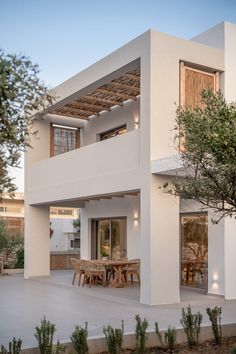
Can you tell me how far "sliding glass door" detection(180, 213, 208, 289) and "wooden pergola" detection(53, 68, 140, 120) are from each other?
4551mm

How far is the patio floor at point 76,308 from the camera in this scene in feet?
29.2

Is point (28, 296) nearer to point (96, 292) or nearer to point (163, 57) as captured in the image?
point (96, 292)

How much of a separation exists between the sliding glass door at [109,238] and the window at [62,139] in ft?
11.0

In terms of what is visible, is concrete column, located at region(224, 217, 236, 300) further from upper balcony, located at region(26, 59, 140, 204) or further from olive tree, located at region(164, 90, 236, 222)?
olive tree, located at region(164, 90, 236, 222)

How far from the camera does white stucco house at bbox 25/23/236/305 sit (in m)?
11.9

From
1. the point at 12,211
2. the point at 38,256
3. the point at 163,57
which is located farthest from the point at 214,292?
the point at 12,211

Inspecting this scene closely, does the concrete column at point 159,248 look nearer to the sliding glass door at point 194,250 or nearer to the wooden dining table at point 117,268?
the sliding glass door at point 194,250

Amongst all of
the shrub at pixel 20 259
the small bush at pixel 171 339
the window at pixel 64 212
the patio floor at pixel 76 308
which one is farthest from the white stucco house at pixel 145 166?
the window at pixel 64 212

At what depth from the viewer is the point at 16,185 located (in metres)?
6.00

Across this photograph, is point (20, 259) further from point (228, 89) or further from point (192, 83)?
point (228, 89)

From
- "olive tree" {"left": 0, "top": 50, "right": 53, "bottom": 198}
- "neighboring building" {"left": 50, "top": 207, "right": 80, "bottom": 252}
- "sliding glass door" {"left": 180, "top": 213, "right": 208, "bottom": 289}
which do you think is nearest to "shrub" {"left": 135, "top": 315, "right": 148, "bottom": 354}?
"olive tree" {"left": 0, "top": 50, "right": 53, "bottom": 198}

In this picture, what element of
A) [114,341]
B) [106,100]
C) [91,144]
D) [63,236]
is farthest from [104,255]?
[63,236]

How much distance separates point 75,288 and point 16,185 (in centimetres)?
964

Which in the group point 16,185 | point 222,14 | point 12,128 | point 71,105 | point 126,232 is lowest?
point 126,232
